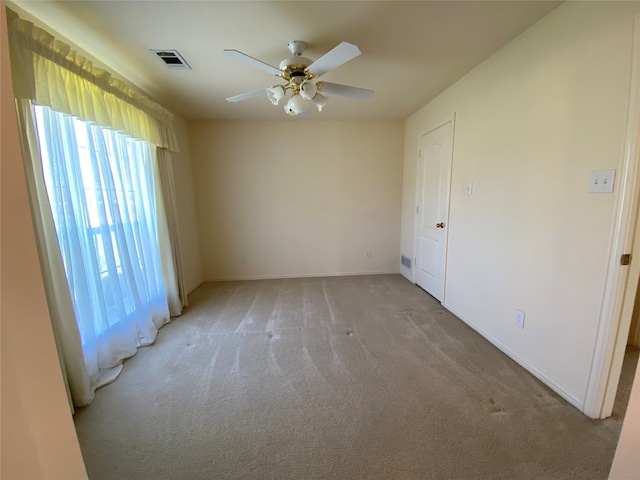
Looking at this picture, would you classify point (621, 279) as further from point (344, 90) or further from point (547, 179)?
point (344, 90)

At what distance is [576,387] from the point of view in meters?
1.53

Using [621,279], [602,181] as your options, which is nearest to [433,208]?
[602,181]

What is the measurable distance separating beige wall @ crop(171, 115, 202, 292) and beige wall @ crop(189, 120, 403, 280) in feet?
0.45

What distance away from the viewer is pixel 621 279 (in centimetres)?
131

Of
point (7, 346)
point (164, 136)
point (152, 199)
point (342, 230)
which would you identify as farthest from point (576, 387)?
point (164, 136)

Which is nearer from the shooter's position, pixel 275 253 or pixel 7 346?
pixel 7 346

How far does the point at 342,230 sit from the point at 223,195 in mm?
1891

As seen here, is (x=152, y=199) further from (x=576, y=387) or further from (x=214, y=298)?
(x=576, y=387)

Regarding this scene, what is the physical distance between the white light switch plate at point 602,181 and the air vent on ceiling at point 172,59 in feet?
9.28

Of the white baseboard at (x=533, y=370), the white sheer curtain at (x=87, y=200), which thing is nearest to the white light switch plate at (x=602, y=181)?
the white baseboard at (x=533, y=370)

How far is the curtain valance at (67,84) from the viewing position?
4.38ft

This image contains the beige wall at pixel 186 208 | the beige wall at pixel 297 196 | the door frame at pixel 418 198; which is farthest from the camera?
the beige wall at pixel 297 196

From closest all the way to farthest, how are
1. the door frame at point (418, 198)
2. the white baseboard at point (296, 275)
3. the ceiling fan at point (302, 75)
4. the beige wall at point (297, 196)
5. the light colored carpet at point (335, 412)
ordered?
the light colored carpet at point (335, 412) < the ceiling fan at point (302, 75) < the door frame at point (418, 198) < the beige wall at point (297, 196) < the white baseboard at point (296, 275)

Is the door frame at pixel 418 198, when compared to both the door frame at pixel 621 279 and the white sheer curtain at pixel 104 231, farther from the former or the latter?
the white sheer curtain at pixel 104 231
